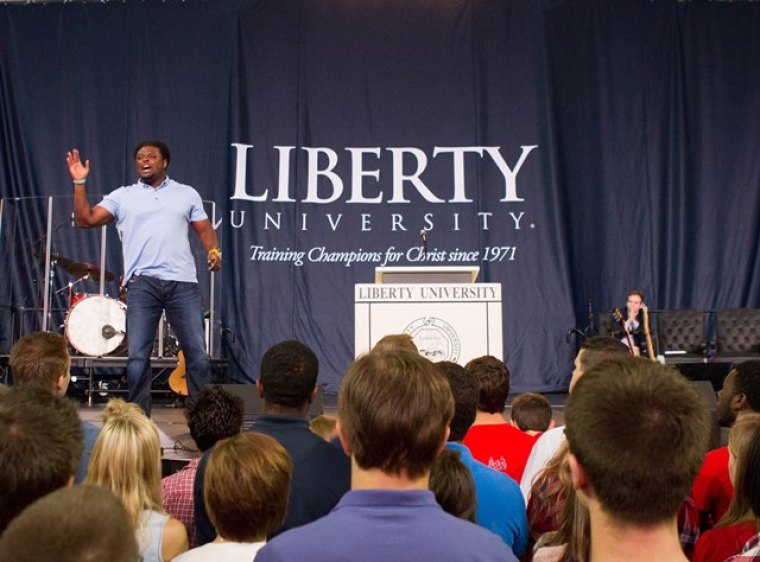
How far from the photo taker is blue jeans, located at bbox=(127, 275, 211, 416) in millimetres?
4723

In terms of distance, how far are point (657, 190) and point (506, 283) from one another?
2.06 m

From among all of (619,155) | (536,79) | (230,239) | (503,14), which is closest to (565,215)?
(619,155)

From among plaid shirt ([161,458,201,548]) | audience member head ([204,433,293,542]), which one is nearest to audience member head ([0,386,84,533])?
audience member head ([204,433,293,542])

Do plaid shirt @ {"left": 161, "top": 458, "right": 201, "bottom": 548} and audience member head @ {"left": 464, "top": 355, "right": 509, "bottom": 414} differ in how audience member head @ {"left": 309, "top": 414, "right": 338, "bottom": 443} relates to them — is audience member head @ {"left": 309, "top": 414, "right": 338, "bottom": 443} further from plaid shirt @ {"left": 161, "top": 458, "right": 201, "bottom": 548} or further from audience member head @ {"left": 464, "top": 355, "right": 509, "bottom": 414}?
audience member head @ {"left": 464, "top": 355, "right": 509, "bottom": 414}

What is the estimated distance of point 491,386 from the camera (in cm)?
316

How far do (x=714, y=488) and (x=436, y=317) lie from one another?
3.02 meters

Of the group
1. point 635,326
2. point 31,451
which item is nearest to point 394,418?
point 31,451

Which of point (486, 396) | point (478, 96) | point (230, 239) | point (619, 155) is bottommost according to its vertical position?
point (486, 396)

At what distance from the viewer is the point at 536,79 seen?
34.2 feet

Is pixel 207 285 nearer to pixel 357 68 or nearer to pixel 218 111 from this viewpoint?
pixel 218 111

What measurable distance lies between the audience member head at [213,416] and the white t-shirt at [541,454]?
94cm

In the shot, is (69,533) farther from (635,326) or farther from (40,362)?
(635,326)

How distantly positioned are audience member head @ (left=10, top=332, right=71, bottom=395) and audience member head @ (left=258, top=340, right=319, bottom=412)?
653 millimetres

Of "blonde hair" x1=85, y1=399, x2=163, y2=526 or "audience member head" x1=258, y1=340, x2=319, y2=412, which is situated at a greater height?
"audience member head" x1=258, y1=340, x2=319, y2=412
